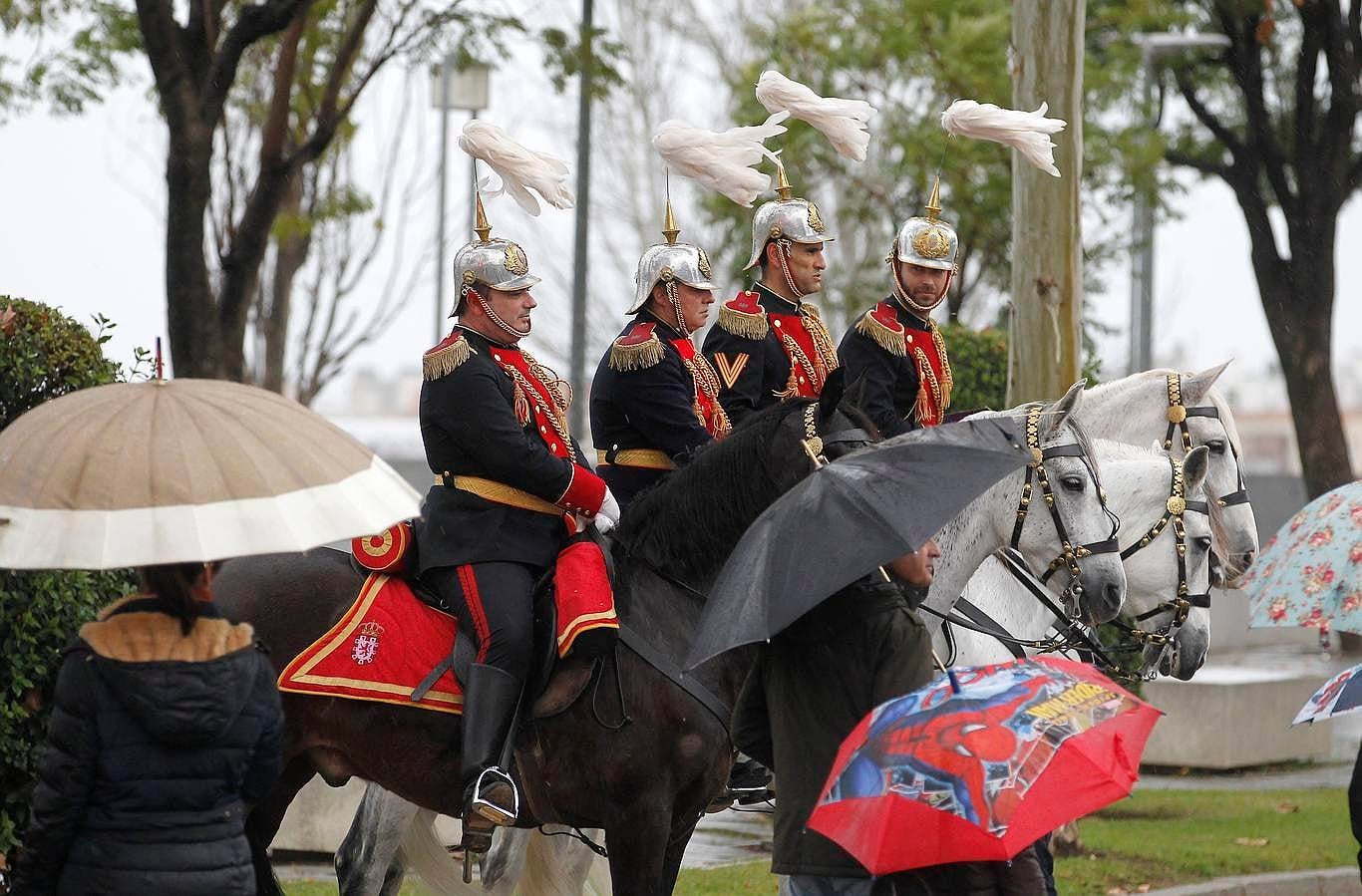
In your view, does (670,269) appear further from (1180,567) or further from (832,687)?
(832,687)

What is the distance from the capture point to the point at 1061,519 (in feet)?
21.7

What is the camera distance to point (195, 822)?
4180 millimetres

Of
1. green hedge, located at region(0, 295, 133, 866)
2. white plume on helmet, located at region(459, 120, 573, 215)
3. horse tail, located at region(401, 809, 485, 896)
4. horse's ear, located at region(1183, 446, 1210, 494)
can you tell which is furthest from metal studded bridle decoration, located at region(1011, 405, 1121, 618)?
green hedge, located at region(0, 295, 133, 866)

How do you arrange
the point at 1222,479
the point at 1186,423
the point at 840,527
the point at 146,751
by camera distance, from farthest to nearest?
the point at 1222,479 → the point at 1186,423 → the point at 840,527 → the point at 146,751

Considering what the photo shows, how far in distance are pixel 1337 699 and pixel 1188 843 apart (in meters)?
5.13

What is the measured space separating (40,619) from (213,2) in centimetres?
523

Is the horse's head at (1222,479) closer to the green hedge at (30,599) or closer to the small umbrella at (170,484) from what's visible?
the green hedge at (30,599)

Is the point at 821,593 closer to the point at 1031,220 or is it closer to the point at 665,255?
the point at 665,255

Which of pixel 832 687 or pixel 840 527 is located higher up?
pixel 840 527

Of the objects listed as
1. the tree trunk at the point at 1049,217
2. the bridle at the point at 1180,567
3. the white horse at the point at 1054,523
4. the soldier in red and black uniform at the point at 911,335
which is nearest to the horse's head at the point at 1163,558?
the bridle at the point at 1180,567

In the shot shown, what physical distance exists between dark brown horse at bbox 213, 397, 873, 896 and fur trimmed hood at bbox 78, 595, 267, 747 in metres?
Answer: 2.20

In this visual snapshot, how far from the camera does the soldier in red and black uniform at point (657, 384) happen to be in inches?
277

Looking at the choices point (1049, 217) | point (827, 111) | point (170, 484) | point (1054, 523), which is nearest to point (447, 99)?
point (1049, 217)

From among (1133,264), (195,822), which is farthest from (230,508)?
(1133,264)
